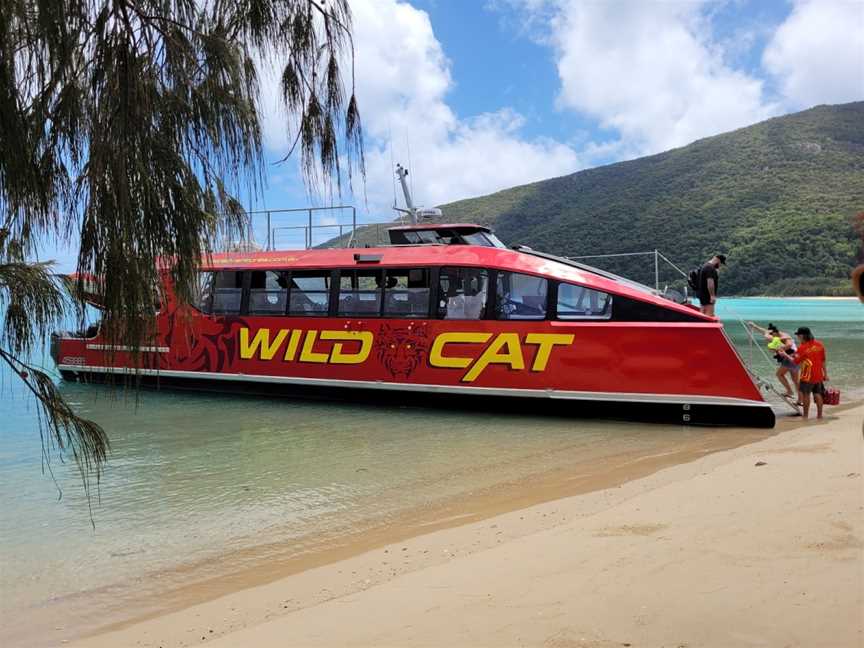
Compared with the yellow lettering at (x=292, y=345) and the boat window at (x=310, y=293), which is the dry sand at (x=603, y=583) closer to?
the boat window at (x=310, y=293)

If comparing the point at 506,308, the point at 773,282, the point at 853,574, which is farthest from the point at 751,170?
the point at 853,574

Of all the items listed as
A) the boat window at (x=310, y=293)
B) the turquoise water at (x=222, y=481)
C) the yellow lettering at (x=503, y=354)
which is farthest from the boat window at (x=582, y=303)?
the boat window at (x=310, y=293)

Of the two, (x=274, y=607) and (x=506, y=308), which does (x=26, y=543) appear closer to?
(x=274, y=607)

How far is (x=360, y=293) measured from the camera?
11.8 meters

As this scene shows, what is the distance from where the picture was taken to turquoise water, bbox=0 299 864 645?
4777 mm

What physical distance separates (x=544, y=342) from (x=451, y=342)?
1.47m

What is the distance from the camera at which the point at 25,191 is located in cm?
228

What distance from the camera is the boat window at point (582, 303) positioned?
10.0 meters

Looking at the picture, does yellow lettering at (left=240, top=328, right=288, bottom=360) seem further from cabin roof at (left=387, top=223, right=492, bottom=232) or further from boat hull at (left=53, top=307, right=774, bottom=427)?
cabin roof at (left=387, top=223, right=492, bottom=232)

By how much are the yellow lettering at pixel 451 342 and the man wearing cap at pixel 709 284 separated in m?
3.26

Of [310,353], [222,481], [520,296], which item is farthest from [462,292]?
[222,481]

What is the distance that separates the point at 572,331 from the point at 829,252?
4635 cm

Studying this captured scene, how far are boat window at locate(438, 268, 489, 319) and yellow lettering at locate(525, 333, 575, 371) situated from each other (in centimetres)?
88

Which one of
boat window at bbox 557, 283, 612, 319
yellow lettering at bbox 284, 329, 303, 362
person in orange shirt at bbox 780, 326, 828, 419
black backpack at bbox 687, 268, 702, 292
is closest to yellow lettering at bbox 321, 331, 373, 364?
yellow lettering at bbox 284, 329, 303, 362
